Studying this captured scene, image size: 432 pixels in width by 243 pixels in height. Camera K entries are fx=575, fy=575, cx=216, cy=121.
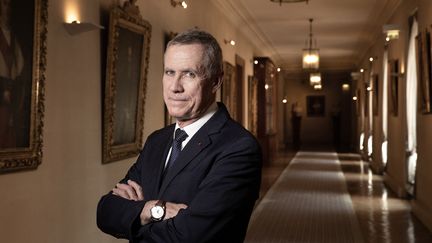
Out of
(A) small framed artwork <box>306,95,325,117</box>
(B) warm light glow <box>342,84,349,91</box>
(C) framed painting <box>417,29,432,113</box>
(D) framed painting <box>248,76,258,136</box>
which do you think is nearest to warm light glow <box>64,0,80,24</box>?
(C) framed painting <box>417,29,432,113</box>

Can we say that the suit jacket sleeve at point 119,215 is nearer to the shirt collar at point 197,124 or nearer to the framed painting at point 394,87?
the shirt collar at point 197,124

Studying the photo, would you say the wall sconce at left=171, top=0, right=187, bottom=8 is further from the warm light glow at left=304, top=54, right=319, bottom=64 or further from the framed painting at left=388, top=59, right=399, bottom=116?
the warm light glow at left=304, top=54, right=319, bottom=64

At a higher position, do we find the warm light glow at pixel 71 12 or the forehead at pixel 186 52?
the warm light glow at pixel 71 12

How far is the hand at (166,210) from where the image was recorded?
2.24 m

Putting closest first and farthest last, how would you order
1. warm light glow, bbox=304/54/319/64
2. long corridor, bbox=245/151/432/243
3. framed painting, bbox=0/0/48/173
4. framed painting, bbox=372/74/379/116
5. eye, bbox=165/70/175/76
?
eye, bbox=165/70/175/76 < framed painting, bbox=0/0/48/173 < long corridor, bbox=245/151/432/243 < framed painting, bbox=372/74/379/116 < warm light glow, bbox=304/54/319/64

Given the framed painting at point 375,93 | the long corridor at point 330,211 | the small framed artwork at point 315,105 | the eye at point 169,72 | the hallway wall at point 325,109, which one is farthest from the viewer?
the small framed artwork at point 315,105

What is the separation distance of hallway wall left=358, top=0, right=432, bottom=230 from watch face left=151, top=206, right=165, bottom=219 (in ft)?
23.5

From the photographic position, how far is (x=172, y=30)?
28.6 ft

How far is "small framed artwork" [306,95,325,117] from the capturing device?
35750 millimetres

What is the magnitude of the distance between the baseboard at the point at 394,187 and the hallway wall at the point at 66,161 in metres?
6.94

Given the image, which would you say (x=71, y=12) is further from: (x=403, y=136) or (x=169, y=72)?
(x=403, y=136)

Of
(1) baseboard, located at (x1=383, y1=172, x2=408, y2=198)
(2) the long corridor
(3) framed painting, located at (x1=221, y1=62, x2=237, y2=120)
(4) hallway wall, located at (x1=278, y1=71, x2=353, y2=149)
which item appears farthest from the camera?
(4) hallway wall, located at (x1=278, y1=71, x2=353, y2=149)

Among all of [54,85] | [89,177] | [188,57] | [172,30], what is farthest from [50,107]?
[172,30]

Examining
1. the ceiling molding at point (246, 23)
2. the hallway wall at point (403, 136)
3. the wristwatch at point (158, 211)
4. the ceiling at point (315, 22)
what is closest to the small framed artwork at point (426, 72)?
the hallway wall at point (403, 136)
